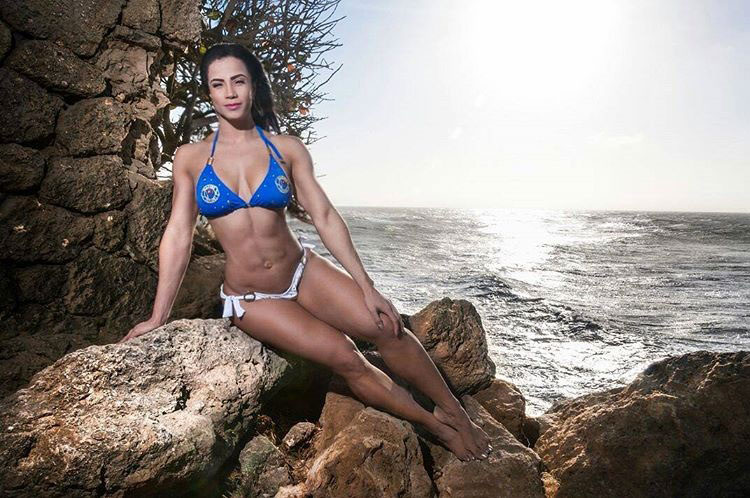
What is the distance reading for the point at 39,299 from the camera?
3.27 metres

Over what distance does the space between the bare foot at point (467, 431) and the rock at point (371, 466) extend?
312mm

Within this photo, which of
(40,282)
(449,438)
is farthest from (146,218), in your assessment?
(449,438)

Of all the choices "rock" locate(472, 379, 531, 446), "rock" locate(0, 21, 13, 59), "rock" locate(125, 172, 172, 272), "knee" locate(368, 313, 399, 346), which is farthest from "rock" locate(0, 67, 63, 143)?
"rock" locate(472, 379, 531, 446)

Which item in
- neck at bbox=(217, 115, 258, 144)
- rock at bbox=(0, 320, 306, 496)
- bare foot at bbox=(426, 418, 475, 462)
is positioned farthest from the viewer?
bare foot at bbox=(426, 418, 475, 462)

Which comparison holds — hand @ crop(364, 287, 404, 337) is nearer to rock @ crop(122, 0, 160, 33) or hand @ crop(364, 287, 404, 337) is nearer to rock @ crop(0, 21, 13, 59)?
rock @ crop(122, 0, 160, 33)

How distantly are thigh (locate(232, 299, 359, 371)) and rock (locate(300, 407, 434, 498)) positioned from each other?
1.28ft

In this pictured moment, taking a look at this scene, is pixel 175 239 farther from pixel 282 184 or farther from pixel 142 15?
pixel 142 15

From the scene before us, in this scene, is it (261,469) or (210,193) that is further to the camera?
(261,469)

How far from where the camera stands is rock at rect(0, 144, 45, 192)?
314 centimetres

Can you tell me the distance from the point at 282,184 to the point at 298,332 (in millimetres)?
789

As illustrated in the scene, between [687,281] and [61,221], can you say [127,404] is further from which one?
[687,281]

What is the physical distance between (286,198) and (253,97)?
0.59 m

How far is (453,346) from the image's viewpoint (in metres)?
3.70

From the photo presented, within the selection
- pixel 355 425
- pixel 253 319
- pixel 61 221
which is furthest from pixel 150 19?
pixel 355 425
